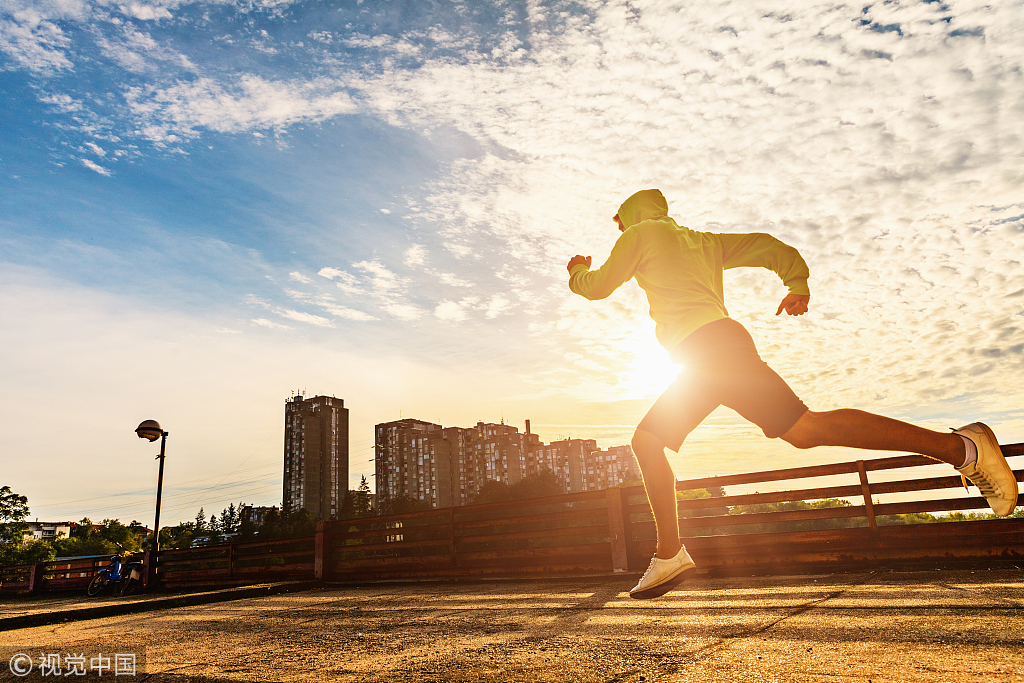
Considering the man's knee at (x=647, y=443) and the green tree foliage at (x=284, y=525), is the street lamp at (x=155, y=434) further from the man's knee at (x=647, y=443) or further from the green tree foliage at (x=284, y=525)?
the green tree foliage at (x=284, y=525)

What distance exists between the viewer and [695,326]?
227 cm

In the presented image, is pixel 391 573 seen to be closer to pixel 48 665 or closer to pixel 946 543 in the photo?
pixel 48 665

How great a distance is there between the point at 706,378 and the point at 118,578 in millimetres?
18372

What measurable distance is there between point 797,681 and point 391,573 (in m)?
9.87

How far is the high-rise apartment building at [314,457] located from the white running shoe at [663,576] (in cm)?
8194

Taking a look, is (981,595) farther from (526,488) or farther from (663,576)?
(526,488)

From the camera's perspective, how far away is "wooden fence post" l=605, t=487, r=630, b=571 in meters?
8.16

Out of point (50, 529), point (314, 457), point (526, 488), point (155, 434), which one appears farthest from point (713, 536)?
point (50, 529)

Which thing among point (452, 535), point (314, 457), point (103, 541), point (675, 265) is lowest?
point (103, 541)

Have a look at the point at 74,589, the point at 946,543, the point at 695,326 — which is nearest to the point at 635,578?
the point at 946,543

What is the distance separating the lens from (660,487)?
2.47m

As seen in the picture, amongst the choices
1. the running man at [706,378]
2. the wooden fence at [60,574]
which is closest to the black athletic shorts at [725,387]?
the running man at [706,378]

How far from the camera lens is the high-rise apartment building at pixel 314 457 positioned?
258ft

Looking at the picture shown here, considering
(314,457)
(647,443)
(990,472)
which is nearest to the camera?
(990,472)
